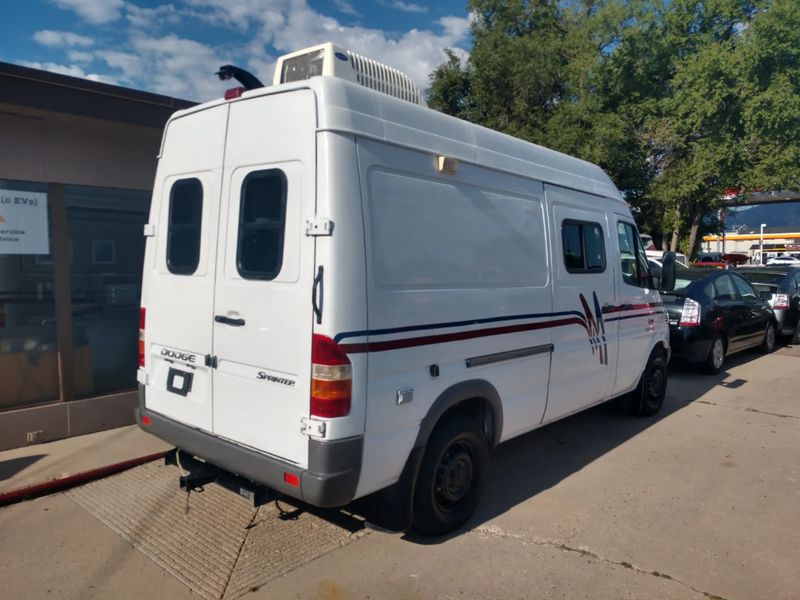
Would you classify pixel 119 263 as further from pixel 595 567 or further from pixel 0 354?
pixel 595 567

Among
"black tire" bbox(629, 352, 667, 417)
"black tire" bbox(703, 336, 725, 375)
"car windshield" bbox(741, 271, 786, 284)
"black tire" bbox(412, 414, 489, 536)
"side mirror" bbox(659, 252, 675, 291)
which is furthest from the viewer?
"car windshield" bbox(741, 271, 786, 284)

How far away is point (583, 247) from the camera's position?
534 centimetres

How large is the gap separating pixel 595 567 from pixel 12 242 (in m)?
5.43

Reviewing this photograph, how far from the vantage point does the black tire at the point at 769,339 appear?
11156 mm

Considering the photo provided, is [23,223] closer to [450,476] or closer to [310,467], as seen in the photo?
[310,467]

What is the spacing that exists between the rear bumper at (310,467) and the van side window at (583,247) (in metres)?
2.74

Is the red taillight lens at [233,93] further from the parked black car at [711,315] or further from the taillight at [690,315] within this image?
the taillight at [690,315]

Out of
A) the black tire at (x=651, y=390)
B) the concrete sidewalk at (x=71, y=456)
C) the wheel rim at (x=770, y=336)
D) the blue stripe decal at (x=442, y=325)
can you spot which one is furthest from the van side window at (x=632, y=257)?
the wheel rim at (x=770, y=336)

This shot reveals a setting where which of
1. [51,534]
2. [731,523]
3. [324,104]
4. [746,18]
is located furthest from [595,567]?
[746,18]

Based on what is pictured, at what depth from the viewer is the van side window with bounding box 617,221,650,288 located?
19.8 ft

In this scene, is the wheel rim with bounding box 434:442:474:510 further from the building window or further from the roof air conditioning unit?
the building window

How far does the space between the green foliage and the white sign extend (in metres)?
14.5

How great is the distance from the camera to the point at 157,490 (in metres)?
4.70

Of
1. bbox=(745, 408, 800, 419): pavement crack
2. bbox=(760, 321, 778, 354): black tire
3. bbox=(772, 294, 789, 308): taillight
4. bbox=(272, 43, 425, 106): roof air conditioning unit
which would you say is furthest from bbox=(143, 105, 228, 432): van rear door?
bbox=(772, 294, 789, 308): taillight
